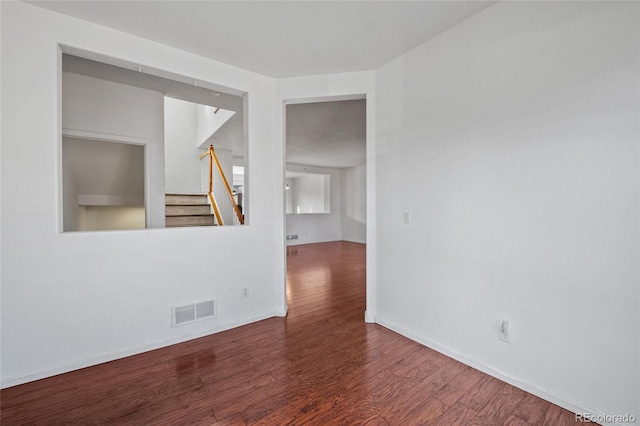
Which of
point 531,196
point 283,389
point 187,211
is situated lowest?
point 283,389

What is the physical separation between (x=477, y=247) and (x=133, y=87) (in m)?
4.49

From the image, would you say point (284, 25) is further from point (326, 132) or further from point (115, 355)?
point (326, 132)

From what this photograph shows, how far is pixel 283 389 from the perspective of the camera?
6.01 ft

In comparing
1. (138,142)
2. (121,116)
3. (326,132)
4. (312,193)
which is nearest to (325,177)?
(312,193)

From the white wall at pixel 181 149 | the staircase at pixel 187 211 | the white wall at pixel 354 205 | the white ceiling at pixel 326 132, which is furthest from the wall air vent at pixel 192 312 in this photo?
the white wall at pixel 354 205

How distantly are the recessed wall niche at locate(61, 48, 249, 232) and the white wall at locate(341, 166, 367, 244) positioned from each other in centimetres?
443

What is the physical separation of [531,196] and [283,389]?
2.08 meters

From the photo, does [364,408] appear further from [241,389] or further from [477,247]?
[477,247]

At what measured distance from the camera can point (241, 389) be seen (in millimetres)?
1842

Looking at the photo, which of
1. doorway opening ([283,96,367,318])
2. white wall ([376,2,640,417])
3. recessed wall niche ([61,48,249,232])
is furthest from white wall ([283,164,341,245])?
white wall ([376,2,640,417])

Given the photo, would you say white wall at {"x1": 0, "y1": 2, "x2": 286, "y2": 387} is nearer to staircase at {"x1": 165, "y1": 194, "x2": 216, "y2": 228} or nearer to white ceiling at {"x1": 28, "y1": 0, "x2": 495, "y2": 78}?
white ceiling at {"x1": 28, "y1": 0, "x2": 495, "y2": 78}

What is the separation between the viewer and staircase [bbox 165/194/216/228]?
196 inches

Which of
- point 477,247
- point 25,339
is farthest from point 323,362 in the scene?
point 25,339

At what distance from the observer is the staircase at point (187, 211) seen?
498 cm
